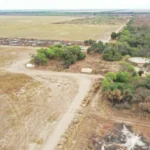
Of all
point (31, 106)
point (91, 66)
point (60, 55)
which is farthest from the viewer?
point (60, 55)

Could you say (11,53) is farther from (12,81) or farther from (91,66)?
(91,66)

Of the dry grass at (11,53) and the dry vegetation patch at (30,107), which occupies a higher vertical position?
the dry vegetation patch at (30,107)

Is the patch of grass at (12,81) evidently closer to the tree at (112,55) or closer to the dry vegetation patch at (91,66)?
the dry vegetation patch at (91,66)

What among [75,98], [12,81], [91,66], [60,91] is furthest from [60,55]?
[75,98]

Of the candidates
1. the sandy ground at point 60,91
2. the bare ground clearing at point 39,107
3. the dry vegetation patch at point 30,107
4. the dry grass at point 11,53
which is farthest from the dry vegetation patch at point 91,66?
the dry grass at point 11,53

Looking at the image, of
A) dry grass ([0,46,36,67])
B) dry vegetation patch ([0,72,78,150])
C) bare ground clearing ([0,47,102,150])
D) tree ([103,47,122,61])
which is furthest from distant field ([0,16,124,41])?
dry vegetation patch ([0,72,78,150])

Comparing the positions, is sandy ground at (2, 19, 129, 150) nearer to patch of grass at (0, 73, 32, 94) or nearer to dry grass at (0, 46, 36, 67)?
patch of grass at (0, 73, 32, 94)

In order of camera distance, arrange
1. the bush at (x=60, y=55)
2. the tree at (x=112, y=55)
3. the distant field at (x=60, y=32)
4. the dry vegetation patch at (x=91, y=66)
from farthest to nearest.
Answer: the distant field at (x=60, y=32), the tree at (x=112, y=55), the bush at (x=60, y=55), the dry vegetation patch at (x=91, y=66)

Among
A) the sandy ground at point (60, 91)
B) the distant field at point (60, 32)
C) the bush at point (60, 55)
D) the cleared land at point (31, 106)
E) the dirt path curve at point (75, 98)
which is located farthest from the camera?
the distant field at point (60, 32)

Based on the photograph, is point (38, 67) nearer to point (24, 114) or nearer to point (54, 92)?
point (54, 92)
